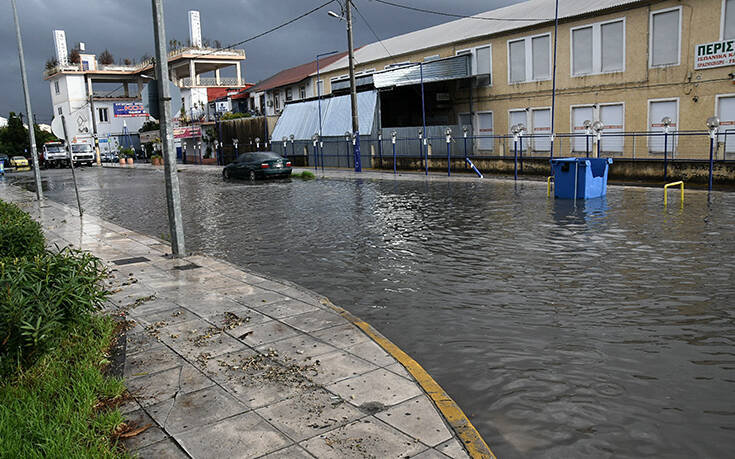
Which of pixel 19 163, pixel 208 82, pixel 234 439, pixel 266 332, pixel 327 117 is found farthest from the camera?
pixel 208 82

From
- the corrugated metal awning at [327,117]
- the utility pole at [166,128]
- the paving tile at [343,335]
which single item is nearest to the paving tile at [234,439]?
the paving tile at [343,335]

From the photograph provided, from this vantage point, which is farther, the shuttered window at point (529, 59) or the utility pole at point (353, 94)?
the utility pole at point (353, 94)

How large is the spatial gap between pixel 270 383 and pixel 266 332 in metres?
1.38

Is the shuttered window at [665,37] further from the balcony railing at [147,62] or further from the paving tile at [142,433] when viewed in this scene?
the balcony railing at [147,62]

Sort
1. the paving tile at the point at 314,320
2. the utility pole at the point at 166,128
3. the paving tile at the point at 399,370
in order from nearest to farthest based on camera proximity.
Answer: the paving tile at the point at 399,370
the paving tile at the point at 314,320
the utility pole at the point at 166,128

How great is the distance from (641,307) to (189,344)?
505cm

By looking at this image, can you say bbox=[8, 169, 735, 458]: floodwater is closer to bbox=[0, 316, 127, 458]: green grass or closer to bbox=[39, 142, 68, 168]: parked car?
bbox=[0, 316, 127, 458]: green grass

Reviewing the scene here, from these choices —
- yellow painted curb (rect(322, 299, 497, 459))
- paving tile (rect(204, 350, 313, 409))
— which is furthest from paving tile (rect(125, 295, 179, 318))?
yellow painted curb (rect(322, 299, 497, 459))

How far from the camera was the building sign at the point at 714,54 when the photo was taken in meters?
22.5

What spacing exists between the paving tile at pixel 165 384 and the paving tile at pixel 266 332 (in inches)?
31.4

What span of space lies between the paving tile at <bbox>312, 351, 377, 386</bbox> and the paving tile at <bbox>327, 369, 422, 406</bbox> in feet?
0.31

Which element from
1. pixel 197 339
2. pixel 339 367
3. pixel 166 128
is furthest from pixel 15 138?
pixel 339 367

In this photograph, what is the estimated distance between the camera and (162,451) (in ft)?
12.6

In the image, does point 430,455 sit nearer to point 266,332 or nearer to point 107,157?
point 266,332
